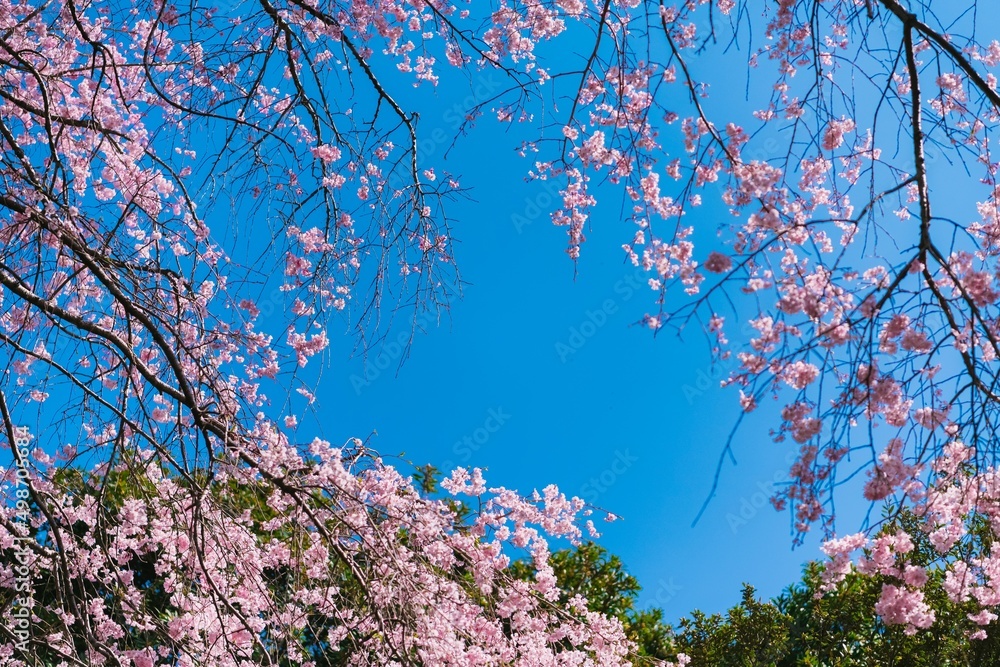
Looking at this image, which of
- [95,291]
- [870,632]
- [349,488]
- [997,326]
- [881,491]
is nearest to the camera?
[997,326]

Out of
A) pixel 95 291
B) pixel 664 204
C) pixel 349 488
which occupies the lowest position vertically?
pixel 349 488

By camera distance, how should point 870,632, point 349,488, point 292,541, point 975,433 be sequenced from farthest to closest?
point 870,632 < point 349,488 < point 292,541 < point 975,433

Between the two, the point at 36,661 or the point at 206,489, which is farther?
the point at 36,661

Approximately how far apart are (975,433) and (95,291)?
3.63 meters

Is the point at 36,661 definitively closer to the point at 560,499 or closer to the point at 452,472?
the point at 452,472

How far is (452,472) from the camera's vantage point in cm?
466

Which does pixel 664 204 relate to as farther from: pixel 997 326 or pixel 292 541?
pixel 292 541

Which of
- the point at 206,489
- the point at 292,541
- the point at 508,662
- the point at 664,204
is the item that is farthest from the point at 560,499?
the point at 206,489

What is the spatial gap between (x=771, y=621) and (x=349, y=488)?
17.8ft

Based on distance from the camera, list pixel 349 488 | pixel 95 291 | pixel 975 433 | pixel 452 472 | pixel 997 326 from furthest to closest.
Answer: pixel 452 472, pixel 95 291, pixel 349 488, pixel 997 326, pixel 975 433

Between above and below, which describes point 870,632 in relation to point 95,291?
below

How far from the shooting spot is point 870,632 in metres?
7.15

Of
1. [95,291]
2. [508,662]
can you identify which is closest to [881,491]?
[508,662]

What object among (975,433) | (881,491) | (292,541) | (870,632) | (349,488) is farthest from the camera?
(870,632)
